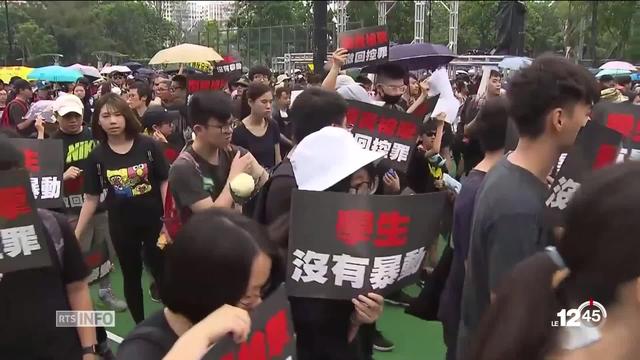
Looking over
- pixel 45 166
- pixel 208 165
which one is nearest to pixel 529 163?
pixel 208 165

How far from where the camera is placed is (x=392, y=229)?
7.14ft

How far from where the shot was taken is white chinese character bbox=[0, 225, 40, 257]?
218 centimetres

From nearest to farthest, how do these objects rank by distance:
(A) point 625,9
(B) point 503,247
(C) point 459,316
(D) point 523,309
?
(D) point 523,309 < (B) point 503,247 < (C) point 459,316 < (A) point 625,9

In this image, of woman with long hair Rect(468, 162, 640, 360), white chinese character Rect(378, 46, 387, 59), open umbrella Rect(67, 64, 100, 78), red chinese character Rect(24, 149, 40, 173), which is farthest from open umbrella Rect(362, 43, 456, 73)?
open umbrella Rect(67, 64, 100, 78)

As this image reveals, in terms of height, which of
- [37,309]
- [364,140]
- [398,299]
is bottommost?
[398,299]

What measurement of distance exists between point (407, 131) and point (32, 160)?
2.17 m

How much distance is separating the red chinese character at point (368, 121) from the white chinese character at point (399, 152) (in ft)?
0.59

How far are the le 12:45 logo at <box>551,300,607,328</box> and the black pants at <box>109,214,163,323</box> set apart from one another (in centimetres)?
333

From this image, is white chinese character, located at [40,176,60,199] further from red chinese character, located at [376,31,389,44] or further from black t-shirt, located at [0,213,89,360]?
red chinese character, located at [376,31,389,44]

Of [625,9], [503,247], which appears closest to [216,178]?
[503,247]

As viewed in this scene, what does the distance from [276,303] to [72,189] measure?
3797 millimetres

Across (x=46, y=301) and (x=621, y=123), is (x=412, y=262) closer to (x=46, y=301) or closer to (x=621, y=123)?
(x=46, y=301)

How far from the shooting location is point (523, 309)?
4.15 feet

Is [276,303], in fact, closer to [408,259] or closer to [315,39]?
[408,259]
